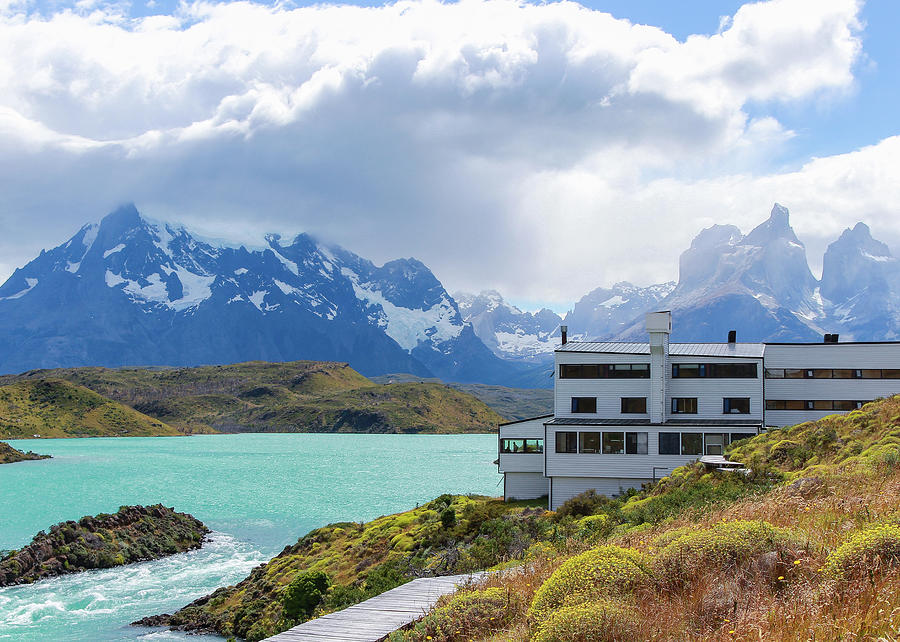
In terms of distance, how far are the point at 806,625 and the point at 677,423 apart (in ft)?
139

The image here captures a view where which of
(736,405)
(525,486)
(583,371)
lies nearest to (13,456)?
(525,486)

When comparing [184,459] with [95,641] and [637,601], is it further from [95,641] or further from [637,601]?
[637,601]

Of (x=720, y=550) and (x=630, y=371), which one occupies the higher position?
(x=630, y=371)

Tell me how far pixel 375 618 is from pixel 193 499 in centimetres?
8666

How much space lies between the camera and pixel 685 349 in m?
57.3

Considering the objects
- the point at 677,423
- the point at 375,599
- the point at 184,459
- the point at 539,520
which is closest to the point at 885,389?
the point at 677,423

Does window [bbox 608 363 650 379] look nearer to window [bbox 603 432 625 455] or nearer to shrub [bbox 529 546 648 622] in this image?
window [bbox 603 432 625 455]

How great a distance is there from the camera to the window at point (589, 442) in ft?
161

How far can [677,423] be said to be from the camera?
49.0 meters

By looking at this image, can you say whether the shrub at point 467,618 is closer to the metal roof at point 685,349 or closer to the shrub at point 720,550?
the shrub at point 720,550

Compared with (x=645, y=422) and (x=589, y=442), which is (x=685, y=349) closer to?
(x=645, y=422)

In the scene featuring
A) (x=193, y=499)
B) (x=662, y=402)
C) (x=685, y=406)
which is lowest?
(x=193, y=499)

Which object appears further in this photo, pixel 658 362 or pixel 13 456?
pixel 13 456

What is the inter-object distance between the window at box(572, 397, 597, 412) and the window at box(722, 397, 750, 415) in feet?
29.5
